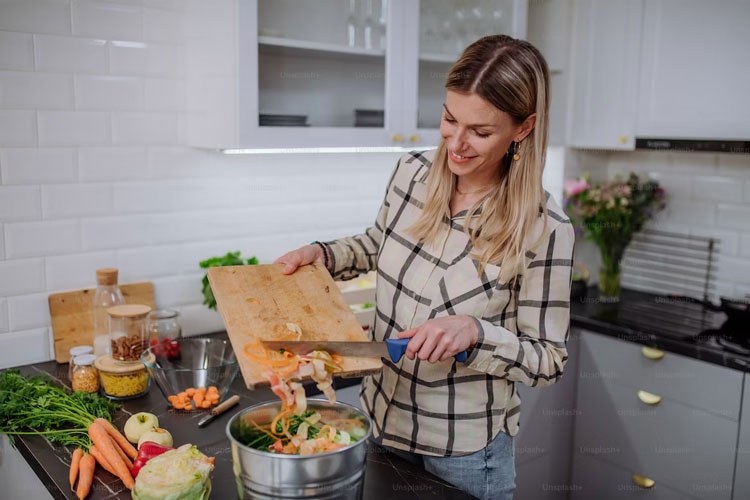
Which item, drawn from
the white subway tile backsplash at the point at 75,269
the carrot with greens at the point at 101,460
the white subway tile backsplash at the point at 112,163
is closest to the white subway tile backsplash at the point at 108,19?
the white subway tile backsplash at the point at 112,163

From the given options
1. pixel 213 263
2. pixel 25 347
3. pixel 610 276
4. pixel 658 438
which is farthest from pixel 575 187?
pixel 25 347

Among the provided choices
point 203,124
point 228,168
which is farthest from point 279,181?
point 203,124

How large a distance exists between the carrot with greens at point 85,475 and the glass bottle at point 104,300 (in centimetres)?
65

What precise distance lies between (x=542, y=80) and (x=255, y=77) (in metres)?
0.90

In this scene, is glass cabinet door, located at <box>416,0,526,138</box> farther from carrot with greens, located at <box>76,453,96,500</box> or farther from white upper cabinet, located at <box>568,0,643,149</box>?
carrot with greens, located at <box>76,453,96,500</box>

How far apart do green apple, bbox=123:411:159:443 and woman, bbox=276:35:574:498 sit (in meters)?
0.47

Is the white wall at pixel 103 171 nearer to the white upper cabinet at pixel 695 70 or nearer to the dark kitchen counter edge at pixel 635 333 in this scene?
the dark kitchen counter edge at pixel 635 333

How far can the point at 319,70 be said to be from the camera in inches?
90.5

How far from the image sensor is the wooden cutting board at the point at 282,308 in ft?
4.71

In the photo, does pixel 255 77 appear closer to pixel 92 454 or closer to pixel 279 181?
pixel 279 181

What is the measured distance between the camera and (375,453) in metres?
1.68

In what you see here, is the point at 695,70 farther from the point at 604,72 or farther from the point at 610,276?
the point at 610,276

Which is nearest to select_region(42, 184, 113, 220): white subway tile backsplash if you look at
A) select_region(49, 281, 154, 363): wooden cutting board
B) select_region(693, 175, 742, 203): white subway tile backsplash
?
select_region(49, 281, 154, 363): wooden cutting board

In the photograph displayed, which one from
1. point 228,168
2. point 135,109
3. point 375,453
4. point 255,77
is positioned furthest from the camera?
point 228,168
